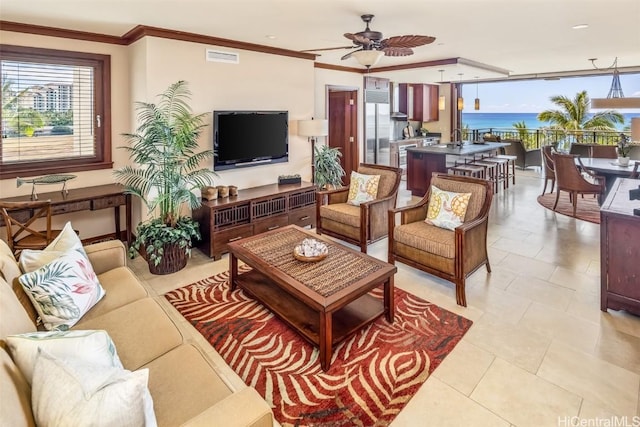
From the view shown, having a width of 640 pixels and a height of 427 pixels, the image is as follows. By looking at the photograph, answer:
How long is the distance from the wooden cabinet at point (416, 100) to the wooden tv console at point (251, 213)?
18.6 ft

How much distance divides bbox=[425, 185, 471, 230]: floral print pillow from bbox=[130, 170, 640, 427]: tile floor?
57 centimetres

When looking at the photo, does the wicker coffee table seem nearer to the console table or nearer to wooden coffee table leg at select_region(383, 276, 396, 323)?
wooden coffee table leg at select_region(383, 276, 396, 323)

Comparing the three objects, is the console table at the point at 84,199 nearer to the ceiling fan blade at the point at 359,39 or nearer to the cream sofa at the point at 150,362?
the cream sofa at the point at 150,362

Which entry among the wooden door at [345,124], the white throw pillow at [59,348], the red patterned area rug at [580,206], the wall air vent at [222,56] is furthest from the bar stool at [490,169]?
the white throw pillow at [59,348]

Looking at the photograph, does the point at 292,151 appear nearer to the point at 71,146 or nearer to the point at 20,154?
the point at 71,146

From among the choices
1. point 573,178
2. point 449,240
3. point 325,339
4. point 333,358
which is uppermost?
point 573,178

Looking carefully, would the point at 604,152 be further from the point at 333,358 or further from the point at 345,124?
the point at 333,358

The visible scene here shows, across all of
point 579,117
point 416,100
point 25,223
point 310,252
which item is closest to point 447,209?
point 310,252

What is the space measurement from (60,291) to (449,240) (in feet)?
9.28

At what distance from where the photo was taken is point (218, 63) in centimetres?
457

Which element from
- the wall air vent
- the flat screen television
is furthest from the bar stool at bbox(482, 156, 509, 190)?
the wall air vent

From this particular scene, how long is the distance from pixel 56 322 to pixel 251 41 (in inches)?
152

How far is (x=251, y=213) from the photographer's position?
4469 millimetres

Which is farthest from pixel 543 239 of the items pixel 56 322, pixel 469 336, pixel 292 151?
pixel 56 322
